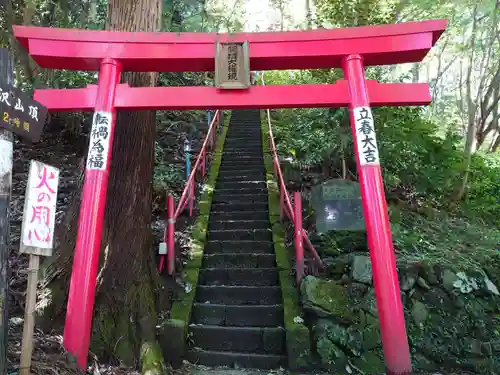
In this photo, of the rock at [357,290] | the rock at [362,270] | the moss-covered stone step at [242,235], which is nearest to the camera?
the rock at [357,290]

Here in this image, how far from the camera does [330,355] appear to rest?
4238mm

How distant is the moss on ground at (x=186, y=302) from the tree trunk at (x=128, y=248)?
0.19 metres

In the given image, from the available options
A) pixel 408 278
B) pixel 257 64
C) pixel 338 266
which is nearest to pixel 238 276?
pixel 338 266

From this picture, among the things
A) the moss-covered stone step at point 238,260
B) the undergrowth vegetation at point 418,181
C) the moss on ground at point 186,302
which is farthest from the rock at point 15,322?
the undergrowth vegetation at point 418,181

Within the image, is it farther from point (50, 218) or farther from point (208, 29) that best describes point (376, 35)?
point (208, 29)

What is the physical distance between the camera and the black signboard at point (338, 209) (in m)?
5.07

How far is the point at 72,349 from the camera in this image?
339cm

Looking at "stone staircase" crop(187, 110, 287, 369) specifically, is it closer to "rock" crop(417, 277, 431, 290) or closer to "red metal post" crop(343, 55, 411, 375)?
"red metal post" crop(343, 55, 411, 375)

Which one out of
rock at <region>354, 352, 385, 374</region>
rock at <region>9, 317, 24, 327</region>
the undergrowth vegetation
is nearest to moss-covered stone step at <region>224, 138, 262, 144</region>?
the undergrowth vegetation

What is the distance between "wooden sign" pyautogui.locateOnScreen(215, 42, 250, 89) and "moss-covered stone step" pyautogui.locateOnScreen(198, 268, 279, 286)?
8.48 ft

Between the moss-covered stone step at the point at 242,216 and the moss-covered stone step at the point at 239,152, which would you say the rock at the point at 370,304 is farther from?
the moss-covered stone step at the point at 239,152

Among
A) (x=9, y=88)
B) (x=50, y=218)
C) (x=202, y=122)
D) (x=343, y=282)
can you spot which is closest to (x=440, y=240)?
(x=343, y=282)

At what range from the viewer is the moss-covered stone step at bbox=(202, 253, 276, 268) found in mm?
5781

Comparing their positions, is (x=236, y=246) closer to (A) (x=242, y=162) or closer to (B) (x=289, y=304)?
(B) (x=289, y=304)
